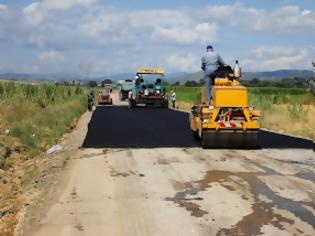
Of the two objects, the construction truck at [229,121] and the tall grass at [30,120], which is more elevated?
the construction truck at [229,121]

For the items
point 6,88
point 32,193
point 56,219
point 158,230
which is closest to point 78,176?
point 32,193

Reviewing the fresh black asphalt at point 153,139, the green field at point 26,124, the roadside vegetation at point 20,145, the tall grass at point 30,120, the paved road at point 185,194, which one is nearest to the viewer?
the paved road at point 185,194

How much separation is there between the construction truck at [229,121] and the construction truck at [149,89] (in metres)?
26.8

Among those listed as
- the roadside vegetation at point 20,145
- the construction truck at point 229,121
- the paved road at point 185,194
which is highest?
the construction truck at point 229,121

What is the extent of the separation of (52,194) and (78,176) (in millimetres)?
1600

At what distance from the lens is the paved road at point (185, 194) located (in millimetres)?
7270

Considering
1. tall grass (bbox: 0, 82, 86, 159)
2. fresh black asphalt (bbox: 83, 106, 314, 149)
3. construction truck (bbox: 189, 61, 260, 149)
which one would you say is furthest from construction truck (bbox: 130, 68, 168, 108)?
construction truck (bbox: 189, 61, 260, 149)

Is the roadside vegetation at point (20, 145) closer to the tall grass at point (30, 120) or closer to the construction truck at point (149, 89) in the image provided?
the tall grass at point (30, 120)

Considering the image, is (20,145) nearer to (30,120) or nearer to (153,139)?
(153,139)

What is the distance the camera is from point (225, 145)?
14977 mm

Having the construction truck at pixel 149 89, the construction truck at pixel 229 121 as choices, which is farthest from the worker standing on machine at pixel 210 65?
the construction truck at pixel 149 89

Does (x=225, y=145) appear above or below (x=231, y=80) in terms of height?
below

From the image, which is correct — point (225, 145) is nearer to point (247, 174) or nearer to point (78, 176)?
point (247, 174)

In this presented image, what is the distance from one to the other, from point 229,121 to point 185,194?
6.15 m
